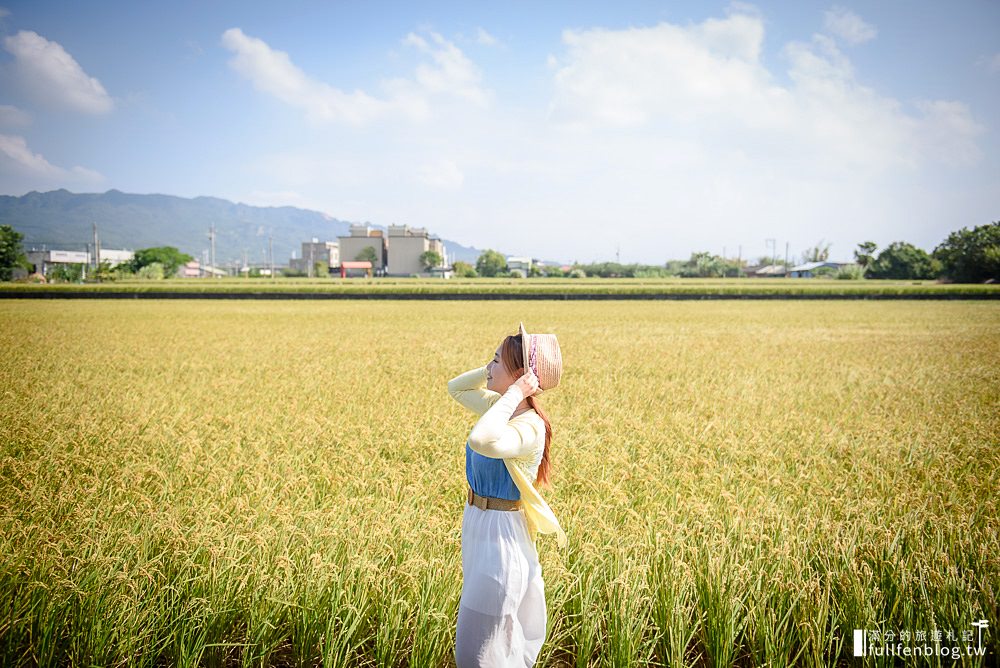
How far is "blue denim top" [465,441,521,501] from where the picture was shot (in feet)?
8.38

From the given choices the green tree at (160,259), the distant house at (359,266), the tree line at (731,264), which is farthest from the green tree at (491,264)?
the green tree at (160,259)

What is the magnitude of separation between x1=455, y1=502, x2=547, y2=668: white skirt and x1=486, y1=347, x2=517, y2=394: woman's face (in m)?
0.56

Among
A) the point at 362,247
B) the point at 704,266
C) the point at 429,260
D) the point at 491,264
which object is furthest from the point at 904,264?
the point at 362,247

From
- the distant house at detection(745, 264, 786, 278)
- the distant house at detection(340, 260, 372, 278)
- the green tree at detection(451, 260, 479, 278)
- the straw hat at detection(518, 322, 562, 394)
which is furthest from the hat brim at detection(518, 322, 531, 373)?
the distant house at detection(745, 264, 786, 278)

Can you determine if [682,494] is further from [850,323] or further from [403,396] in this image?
[850,323]

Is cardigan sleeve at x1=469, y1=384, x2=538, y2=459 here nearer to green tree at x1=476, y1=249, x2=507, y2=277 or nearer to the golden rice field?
the golden rice field

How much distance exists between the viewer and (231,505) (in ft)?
15.4

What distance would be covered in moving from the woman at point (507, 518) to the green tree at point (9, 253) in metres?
93.5

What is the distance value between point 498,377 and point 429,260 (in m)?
151

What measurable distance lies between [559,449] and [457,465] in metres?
1.42

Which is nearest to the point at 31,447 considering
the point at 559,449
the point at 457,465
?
the point at 457,465

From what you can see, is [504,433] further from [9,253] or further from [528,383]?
[9,253]

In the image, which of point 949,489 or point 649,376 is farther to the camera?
point 649,376

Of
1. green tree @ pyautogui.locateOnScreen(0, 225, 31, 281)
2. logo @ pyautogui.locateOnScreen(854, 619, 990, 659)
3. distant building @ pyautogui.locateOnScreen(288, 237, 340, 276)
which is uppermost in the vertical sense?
distant building @ pyautogui.locateOnScreen(288, 237, 340, 276)
